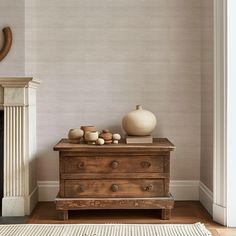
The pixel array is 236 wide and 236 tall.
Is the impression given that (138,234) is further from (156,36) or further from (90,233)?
(156,36)

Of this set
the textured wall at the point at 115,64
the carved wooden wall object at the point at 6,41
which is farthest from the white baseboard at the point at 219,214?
the carved wooden wall object at the point at 6,41

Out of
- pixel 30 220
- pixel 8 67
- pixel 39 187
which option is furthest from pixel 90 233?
pixel 8 67

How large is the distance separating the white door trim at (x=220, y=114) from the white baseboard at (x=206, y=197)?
173mm

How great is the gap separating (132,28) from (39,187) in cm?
162

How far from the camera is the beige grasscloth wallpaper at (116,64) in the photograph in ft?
11.4

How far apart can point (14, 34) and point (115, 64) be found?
901 millimetres

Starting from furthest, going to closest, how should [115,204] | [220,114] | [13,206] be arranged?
[13,206] < [115,204] < [220,114]

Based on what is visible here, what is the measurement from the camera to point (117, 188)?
117 inches

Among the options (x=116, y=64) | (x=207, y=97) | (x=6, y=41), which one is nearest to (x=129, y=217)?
(x=207, y=97)

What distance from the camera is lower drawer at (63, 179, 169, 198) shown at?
2.96 meters

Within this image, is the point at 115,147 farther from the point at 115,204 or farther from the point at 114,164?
the point at 115,204

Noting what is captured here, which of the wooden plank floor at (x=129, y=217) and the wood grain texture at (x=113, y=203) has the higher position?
the wood grain texture at (x=113, y=203)

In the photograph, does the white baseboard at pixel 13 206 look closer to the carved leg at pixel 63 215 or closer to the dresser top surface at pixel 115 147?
the carved leg at pixel 63 215
